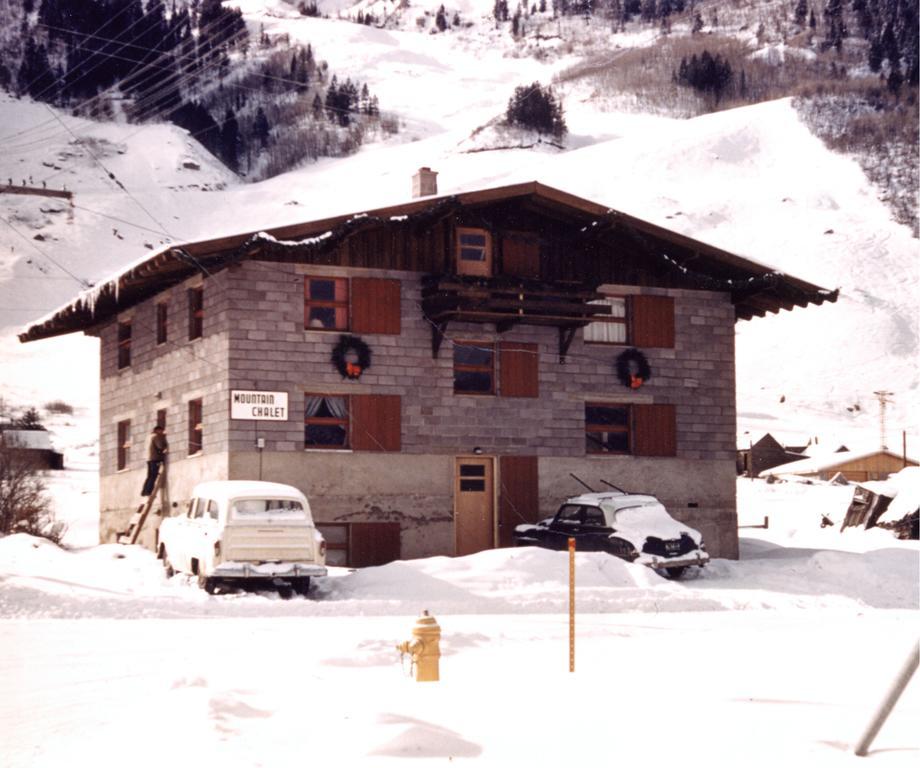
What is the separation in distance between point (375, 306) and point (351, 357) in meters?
1.28

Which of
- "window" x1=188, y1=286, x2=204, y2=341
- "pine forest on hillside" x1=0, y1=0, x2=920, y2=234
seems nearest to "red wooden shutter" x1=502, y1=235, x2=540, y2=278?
"window" x1=188, y1=286, x2=204, y2=341

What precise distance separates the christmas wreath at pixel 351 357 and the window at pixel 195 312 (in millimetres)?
3426

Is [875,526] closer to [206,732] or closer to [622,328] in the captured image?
[622,328]

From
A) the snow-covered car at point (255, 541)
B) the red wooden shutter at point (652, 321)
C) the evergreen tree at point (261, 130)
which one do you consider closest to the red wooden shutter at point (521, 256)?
the red wooden shutter at point (652, 321)

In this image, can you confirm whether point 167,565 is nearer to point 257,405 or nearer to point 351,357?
point 257,405

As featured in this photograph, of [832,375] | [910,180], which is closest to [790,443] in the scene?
[832,375]

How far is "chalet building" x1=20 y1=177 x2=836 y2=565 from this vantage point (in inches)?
1147

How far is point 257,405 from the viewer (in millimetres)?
28688

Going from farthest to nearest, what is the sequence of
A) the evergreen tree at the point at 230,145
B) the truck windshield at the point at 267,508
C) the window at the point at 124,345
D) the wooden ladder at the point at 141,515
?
the evergreen tree at the point at 230,145 < the window at the point at 124,345 < the wooden ladder at the point at 141,515 < the truck windshield at the point at 267,508

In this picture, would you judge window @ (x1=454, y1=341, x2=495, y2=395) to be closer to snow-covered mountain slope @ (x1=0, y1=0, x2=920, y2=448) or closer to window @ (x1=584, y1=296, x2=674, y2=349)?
window @ (x1=584, y1=296, x2=674, y2=349)

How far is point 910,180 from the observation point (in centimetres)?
13050

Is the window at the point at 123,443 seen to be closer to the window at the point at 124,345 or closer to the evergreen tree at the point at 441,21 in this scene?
the window at the point at 124,345

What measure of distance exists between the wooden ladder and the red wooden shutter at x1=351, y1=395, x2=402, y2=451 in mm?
5641

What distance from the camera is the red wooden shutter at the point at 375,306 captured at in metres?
30.0
